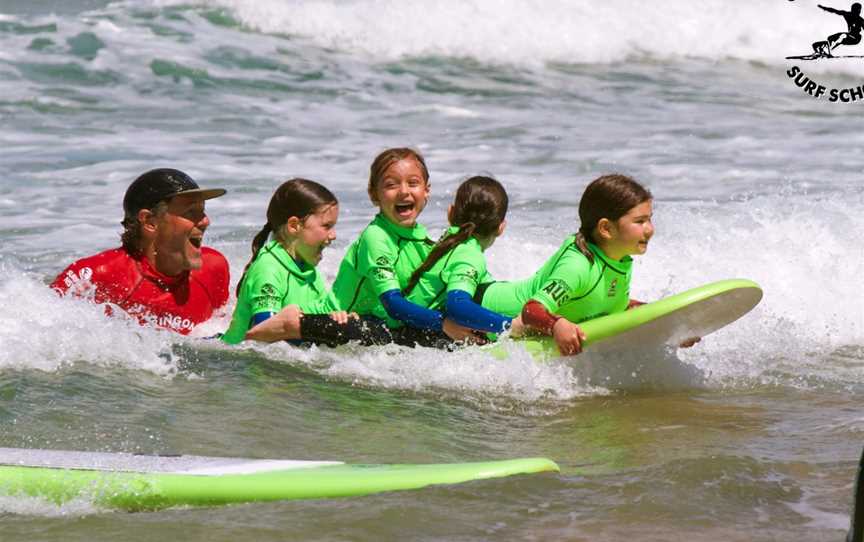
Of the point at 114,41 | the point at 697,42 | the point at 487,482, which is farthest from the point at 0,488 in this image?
the point at 697,42

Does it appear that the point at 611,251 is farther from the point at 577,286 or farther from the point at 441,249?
the point at 441,249

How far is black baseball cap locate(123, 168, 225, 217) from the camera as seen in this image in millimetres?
5852

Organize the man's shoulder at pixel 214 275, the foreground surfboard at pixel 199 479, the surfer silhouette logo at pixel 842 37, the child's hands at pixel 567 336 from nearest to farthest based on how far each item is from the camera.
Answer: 1. the foreground surfboard at pixel 199 479
2. the child's hands at pixel 567 336
3. the man's shoulder at pixel 214 275
4. the surfer silhouette logo at pixel 842 37

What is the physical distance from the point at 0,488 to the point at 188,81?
9.62 m

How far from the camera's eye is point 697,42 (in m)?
16.0

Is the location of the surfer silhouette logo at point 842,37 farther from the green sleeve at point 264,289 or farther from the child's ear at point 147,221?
the child's ear at point 147,221

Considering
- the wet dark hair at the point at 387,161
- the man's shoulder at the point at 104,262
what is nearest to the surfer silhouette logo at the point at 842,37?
the wet dark hair at the point at 387,161

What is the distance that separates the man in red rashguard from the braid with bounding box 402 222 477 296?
3.12ft

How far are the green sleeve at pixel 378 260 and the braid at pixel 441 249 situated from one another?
0.24 ft

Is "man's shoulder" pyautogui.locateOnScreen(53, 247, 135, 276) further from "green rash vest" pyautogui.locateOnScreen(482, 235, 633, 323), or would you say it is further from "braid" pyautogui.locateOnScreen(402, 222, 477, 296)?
"green rash vest" pyautogui.locateOnScreen(482, 235, 633, 323)

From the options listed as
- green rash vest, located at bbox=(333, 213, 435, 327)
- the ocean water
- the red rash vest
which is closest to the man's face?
the red rash vest

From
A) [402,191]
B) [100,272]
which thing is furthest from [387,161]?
[100,272]

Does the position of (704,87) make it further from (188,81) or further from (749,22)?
(188,81)

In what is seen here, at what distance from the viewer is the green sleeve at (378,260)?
5773mm
